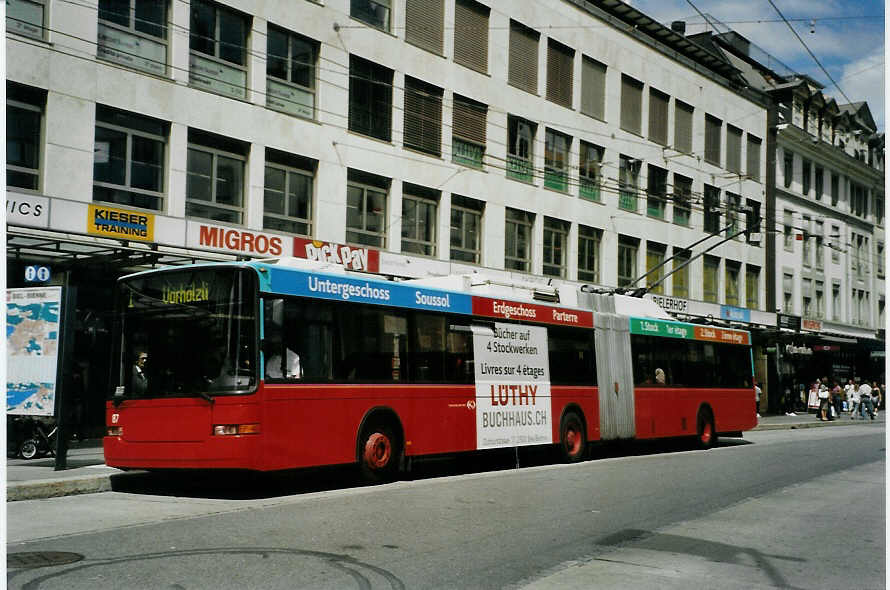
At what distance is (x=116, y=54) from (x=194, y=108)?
2.05m

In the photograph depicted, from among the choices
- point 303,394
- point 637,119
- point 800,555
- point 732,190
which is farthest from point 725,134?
point 800,555

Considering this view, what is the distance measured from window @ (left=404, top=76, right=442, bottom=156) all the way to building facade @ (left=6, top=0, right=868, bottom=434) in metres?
0.07

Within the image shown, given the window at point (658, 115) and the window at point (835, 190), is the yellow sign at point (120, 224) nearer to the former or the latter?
the window at point (658, 115)

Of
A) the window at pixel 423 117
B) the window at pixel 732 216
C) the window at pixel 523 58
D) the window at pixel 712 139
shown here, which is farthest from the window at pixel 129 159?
the window at pixel 732 216

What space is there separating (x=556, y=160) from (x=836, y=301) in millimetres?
29123

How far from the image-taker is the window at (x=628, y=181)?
1459 inches

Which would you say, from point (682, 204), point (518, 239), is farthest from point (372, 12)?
point (682, 204)

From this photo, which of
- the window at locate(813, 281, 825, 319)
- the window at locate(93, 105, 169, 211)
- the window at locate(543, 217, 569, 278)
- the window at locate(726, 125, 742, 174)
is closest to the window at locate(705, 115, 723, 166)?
the window at locate(726, 125, 742, 174)

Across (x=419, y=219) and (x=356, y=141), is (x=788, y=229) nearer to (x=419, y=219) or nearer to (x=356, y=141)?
(x=419, y=219)

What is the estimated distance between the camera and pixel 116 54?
20.8m

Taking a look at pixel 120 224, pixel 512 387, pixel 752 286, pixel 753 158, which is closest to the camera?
pixel 512 387

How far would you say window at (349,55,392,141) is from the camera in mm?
26125

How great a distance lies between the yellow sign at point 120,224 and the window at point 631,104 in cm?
2131

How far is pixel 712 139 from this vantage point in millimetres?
43625
